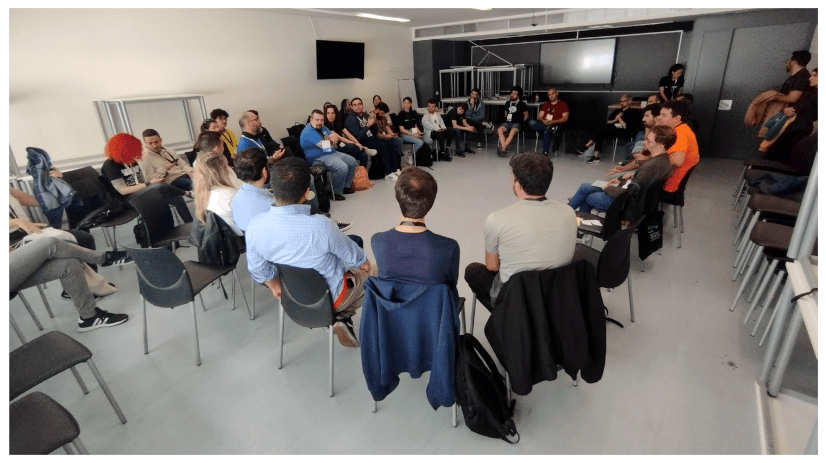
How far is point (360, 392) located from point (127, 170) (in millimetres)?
3153

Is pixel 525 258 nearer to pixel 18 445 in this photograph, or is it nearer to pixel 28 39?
pixel 18 445

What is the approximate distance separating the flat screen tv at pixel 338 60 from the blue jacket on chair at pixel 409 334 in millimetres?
6755

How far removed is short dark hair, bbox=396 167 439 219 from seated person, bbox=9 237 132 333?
2169 mm

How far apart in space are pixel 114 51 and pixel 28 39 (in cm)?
79

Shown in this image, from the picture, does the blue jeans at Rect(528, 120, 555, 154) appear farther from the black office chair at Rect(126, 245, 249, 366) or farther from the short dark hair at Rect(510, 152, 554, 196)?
the black office chair at Rect(126, 245, 249, 366)

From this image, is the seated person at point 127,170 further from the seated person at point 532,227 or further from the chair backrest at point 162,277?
the seated person at point 532,227

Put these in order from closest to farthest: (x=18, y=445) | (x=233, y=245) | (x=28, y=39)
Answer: (x=18, y=445)
(x=233, y=245)
(x=28, y=39)

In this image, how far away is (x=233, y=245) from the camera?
8.61 ft

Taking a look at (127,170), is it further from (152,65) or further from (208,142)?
(152,65)

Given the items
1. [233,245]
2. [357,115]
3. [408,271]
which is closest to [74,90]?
[357,115]

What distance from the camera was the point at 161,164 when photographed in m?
4.16

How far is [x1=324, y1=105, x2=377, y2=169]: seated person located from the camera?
5.97 metres

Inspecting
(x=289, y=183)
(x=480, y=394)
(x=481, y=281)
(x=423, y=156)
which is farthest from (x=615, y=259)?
(x=423, y=156)

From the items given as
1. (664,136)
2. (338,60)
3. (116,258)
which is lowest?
(116,258)
